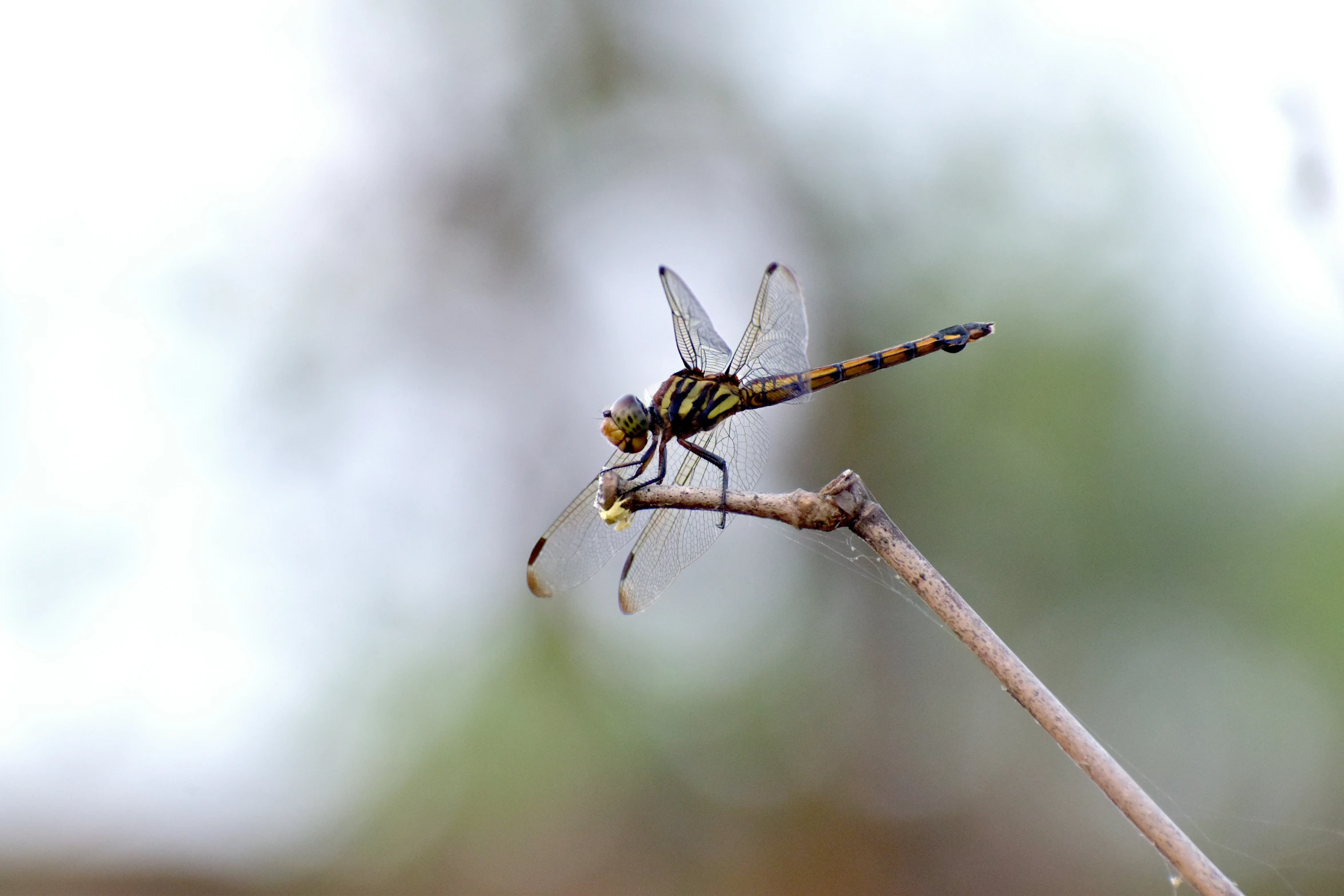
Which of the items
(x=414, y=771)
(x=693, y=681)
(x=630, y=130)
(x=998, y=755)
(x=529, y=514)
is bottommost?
(x=998, y=755)

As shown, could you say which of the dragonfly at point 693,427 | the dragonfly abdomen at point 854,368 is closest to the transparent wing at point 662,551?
the dragonfly at point 693,427

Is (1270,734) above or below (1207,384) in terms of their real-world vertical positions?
below

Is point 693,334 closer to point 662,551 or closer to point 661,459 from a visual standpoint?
point 661,459

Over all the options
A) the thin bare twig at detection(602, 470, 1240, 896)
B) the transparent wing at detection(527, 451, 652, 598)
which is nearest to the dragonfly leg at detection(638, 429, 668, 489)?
the transparent wing at detection(527, 451, 652, 598)

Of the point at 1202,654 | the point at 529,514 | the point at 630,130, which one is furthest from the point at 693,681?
the point at 630,130

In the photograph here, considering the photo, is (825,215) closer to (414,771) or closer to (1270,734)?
(1270,734)

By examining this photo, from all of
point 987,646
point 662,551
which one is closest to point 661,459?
point 662,551
